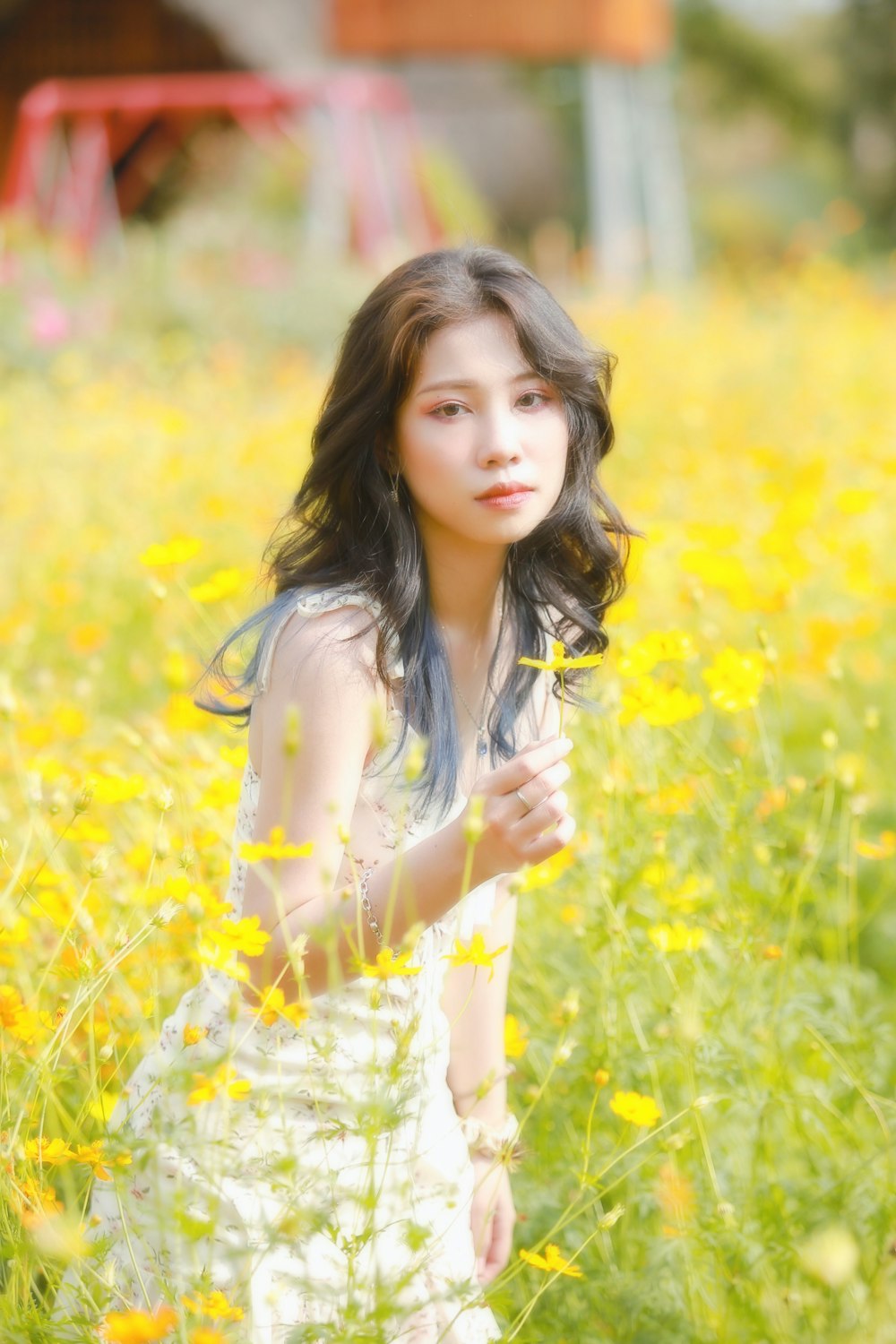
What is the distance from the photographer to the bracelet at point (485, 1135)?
1507mm

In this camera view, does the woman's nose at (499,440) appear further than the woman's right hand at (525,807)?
Yes

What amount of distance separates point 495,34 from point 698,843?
10.8 m

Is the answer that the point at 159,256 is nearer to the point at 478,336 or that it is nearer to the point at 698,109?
the point at 478,336

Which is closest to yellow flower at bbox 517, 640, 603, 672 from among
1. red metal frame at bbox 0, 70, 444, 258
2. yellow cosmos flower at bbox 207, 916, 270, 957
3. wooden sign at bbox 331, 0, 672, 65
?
yellow cosmos flower at bbox 207, 916, 270, 957

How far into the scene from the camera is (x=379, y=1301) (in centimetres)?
101

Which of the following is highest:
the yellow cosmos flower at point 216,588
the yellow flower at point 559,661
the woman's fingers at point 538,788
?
the yellow cosmos flower at point 216,588

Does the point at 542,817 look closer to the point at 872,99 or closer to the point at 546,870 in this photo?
the point at 546,870

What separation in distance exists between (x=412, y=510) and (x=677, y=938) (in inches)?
18.8

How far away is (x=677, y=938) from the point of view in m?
1.39

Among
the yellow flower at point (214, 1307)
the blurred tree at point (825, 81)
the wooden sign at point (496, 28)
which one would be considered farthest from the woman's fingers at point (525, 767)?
the blurred tree at point (825, 81)

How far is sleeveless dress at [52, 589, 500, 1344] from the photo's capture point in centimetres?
115

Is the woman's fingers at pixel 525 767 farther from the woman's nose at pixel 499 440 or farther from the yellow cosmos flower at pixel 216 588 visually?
the yellow cosmos flower at pixel 216 588

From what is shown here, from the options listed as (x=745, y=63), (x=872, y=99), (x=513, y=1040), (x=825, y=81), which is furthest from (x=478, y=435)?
(x=745, y=63)

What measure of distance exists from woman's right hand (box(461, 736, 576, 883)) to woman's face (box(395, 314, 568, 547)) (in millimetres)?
258
